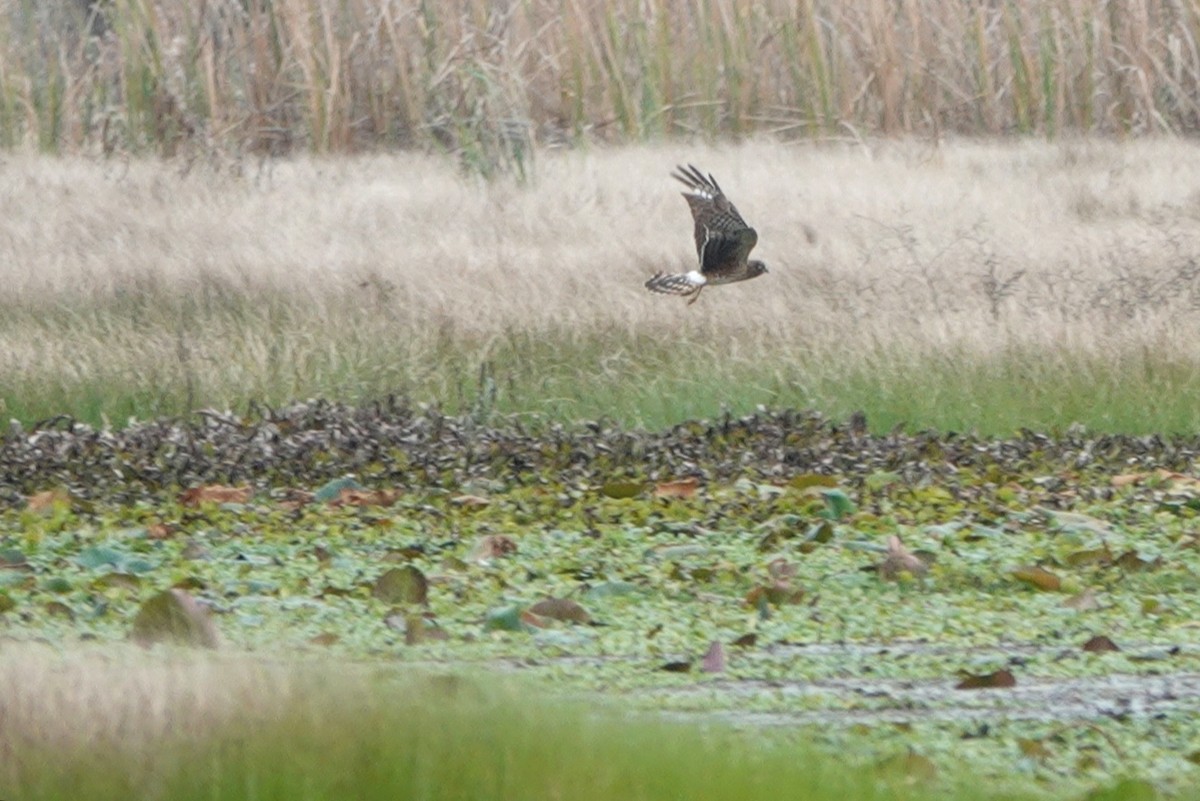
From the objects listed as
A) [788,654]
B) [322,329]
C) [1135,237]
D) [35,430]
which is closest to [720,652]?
[788,654]

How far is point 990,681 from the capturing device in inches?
209

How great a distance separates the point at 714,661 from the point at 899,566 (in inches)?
57.0

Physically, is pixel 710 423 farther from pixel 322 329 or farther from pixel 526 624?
pixel 526 624

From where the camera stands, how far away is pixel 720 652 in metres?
5.48

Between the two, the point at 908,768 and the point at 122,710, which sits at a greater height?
the point at 122,710

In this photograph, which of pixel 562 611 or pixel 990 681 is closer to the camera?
pixel 990 681

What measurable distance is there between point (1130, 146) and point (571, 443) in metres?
7.71

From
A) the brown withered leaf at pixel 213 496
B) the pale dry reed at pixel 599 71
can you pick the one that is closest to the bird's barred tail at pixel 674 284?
the brown withered leaf at pixel 213 496

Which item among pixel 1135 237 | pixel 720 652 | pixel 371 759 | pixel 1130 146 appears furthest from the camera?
pixel 1130 146

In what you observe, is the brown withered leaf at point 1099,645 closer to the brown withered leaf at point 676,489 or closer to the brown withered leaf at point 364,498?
the brown withered leaf at point 676,489

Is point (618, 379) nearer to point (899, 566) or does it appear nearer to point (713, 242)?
point (713, 242)

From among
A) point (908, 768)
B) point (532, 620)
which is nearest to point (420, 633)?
point (532, 620)

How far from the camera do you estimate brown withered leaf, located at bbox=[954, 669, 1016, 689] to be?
5.29 meters

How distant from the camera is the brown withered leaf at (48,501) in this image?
7793 mm
